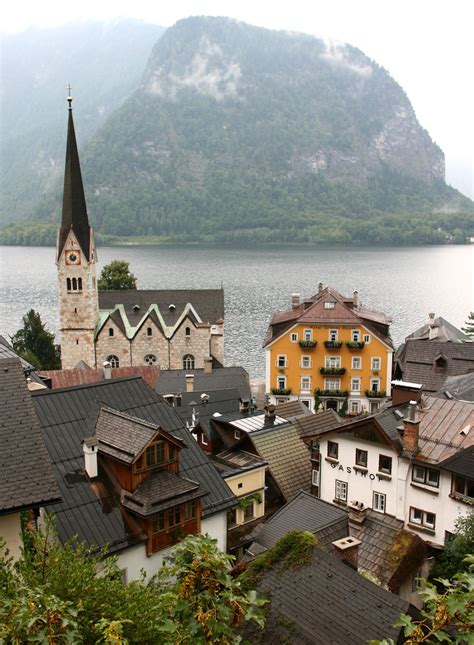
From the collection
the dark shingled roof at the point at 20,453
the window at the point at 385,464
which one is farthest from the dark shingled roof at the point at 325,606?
the window at the point at 385,464

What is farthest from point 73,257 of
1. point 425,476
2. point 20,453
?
point 20,453

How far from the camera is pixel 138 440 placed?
62.4ft

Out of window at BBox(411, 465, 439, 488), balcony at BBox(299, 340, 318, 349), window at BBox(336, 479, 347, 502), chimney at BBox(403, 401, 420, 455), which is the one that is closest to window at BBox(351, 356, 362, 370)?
balcony at BBox(299, 340, 318, 349)

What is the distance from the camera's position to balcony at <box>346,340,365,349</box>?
5691cm

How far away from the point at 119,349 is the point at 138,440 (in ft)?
173

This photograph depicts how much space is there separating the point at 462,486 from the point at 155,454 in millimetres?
13448

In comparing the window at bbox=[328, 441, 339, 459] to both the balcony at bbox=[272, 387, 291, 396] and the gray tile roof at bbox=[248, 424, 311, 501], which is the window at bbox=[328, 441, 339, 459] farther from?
the balcony at bbox=[272, 387, 291, 396]

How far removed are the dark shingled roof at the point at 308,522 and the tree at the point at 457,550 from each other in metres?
4.31

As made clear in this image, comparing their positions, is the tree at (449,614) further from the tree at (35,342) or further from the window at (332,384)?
the tree at (35,342)

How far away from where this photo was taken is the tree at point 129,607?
8055 mm

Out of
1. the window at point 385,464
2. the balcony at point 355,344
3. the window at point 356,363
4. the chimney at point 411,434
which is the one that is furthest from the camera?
the window at point 356,363

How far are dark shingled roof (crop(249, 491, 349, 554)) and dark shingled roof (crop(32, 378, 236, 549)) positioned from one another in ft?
9.88

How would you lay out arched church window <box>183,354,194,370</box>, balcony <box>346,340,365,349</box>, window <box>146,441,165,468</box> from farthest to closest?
1. arched church window <box>183,354,194,370</box>
2. balcony <box>346,340,365,349</box>
3. window <box>146,441,165,468</box>

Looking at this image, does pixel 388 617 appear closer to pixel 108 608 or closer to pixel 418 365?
pixel 108 608
